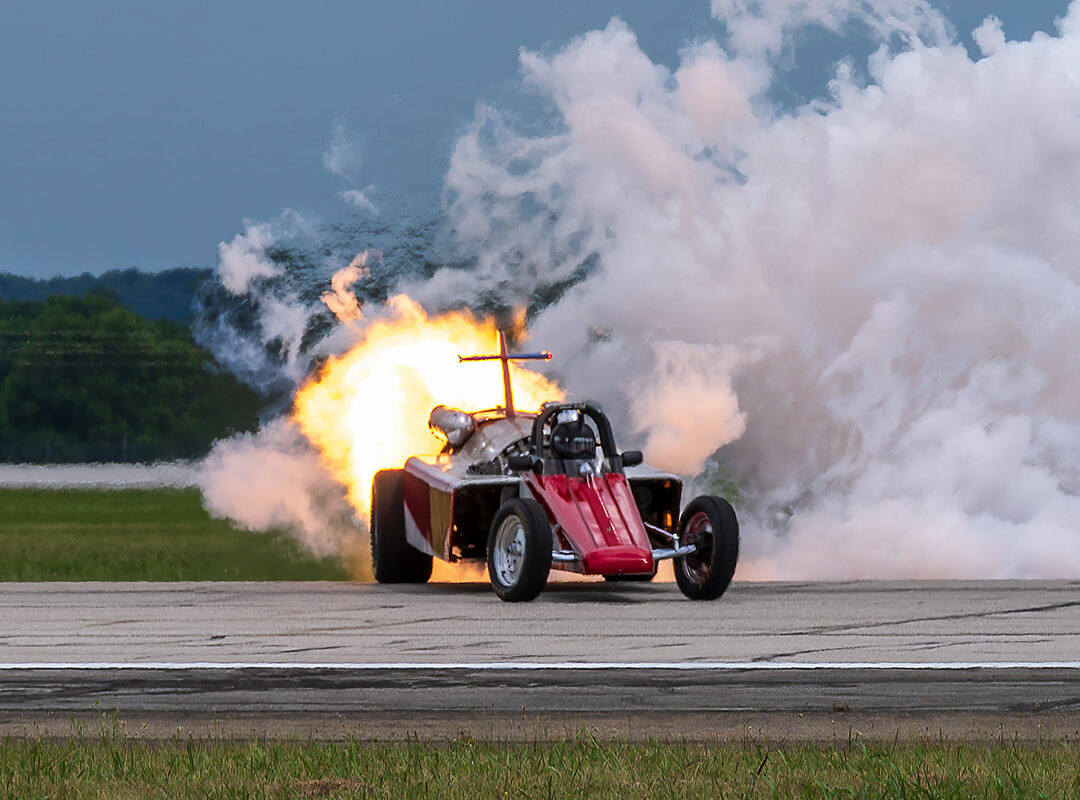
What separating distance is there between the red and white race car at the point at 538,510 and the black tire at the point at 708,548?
0.01 m

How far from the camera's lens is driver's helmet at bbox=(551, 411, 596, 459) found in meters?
20.0

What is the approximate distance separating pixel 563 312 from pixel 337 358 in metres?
3.69

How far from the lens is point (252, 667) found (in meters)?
13.2

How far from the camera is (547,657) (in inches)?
543

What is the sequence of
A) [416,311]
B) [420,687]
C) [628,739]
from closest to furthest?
1. [628,739]
2. [420,687]
3. [416,311]

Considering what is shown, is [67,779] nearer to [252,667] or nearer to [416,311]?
[252,667]

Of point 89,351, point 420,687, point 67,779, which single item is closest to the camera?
point 67,779

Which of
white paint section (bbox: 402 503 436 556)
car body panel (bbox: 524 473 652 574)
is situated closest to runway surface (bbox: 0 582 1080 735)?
car body panel (bbox: 524 473 652 574)

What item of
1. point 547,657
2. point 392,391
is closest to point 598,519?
point 547,657

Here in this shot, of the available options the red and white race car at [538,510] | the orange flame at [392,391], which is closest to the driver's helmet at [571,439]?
the red and white race car at [538,510]

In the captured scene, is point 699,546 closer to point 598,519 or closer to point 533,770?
point 598,519

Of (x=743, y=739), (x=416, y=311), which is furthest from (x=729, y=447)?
(x=743, y=739)

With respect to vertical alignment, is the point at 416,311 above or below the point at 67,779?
above

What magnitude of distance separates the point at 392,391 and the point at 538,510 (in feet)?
26.9
